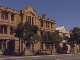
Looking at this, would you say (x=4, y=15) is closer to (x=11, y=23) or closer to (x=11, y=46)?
(x=11, y=23)

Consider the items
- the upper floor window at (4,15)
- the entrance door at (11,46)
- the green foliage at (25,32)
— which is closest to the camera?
the green foliage at (25,32)

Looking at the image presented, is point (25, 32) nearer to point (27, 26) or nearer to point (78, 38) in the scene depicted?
→ point (27, 26)

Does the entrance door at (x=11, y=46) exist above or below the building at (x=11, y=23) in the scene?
Answer: below

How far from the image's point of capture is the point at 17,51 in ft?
153

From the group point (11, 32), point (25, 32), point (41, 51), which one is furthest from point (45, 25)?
point (25, 32)

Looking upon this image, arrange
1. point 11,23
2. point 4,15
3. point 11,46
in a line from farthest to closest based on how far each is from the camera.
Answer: point 11,46 → point 11,23 → point 4,15

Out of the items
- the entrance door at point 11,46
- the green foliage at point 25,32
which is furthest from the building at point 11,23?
the green foliage at point 25,32

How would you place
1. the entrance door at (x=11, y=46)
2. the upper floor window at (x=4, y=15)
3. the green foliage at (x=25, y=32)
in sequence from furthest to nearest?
the entrance door at (x=11, y=46), the upper floor window at (x=4, y=15), the green foliage at (x=25, y=32)

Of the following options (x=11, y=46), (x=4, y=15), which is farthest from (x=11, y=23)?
(x=11, y=46)

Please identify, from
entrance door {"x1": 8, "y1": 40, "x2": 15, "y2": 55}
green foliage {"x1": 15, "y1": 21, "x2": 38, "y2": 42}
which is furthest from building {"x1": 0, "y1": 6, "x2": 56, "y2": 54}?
green foliage {"x1": 15, "y1": 21, "x2": 38, "y2": 42}

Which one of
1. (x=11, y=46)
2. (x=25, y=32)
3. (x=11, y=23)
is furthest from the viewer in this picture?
(x=11, y=46)

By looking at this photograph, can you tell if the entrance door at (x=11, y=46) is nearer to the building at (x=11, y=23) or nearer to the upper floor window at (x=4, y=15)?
the building at (x=11, y=23)

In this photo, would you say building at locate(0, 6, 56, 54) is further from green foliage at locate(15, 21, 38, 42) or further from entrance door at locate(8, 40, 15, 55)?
green foliage at locate(15, 21, 38, 42)

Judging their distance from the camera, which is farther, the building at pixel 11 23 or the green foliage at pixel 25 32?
the building at pixel 11 23
